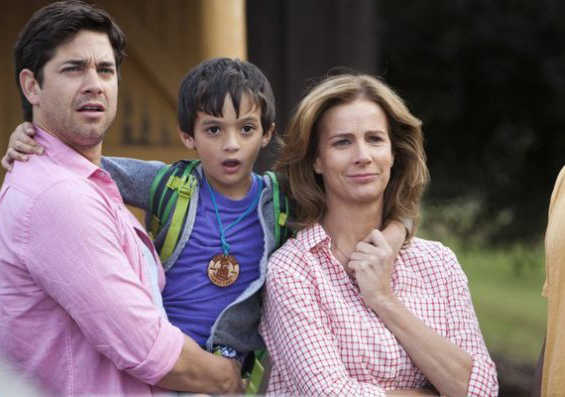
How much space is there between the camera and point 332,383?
2.67m

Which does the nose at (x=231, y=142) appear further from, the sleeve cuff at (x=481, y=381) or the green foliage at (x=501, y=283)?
the green foliage at (x=501, y=283)

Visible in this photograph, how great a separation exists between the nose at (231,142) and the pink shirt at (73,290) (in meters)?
0.45

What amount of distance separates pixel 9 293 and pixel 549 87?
17.2 feet

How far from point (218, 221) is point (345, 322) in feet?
1.57

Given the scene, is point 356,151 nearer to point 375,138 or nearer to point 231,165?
point 375,138

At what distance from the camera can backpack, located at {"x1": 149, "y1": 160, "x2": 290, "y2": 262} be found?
291 cm

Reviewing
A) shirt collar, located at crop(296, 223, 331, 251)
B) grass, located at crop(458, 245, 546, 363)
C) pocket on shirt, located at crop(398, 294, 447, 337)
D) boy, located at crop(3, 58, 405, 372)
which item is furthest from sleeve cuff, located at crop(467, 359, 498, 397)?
grass, located at crop(458, 245, 546, 363)

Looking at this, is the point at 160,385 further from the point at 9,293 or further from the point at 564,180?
the point at 564,180

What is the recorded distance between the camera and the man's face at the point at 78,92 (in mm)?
2557

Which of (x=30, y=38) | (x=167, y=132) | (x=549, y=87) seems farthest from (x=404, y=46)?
(x=30, y=38)

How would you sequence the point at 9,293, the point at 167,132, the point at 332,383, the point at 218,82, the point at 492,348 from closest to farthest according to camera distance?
the point at 9,293
the point at 332,383
the point at 218,82
the point at 167,132
the point at 492,348

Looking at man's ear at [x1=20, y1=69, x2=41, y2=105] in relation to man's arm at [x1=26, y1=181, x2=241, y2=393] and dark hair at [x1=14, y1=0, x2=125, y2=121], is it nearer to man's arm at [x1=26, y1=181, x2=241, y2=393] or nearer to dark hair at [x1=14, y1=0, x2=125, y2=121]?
dark hair at [x1=14, y1=0, x2=125, y2=121]

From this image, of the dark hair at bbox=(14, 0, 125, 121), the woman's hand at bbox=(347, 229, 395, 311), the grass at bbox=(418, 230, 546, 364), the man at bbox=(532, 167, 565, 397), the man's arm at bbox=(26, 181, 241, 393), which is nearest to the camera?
the man's arm at bbox=(26, 181, 241, 393)

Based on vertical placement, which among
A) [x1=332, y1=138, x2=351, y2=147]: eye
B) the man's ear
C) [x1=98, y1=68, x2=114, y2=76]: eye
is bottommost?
[x1=332, y1=138, x2=351, y2=147]: eye
